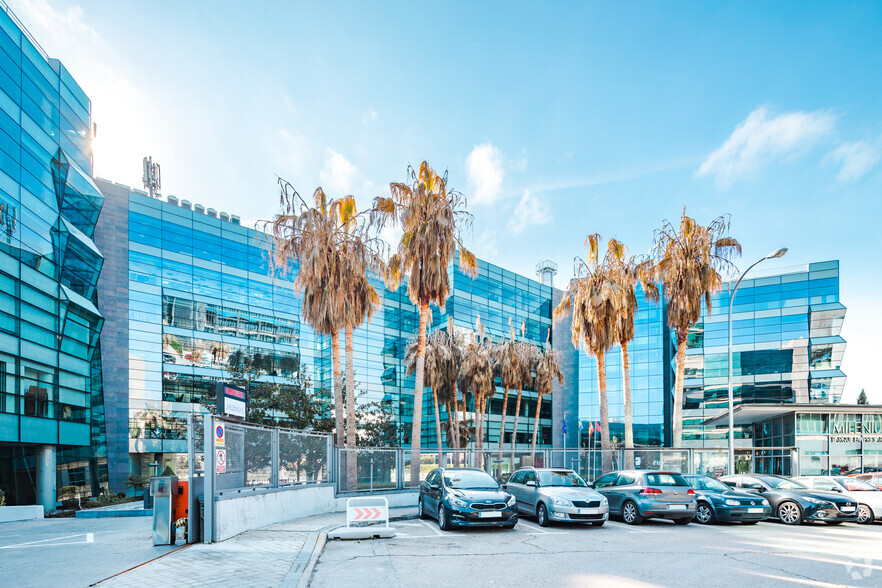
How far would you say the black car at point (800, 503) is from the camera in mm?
16172

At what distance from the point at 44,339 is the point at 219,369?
17.5m

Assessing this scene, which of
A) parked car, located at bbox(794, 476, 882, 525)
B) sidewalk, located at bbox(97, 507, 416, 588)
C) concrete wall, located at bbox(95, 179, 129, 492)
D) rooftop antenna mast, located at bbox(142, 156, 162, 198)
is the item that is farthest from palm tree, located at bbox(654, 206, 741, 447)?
rooftop antenna mast, located at bbox(142, 156, 162, 198)

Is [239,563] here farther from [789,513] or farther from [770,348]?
[770,348]

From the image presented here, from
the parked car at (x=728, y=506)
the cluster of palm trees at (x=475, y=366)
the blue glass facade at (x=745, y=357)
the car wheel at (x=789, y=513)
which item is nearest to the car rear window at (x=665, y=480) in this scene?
the parked car at (x=728, y=506)

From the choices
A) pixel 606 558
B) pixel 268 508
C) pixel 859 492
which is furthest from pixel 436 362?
pixel 606 558

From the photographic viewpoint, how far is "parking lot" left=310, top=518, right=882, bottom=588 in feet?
28.7

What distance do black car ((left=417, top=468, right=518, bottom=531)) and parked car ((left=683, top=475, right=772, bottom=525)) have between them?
5.82 metres

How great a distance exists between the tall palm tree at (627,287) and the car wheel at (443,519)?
14579mm

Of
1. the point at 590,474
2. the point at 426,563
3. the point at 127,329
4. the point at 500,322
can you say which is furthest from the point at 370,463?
the point at 500,322

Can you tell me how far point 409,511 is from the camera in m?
18.8

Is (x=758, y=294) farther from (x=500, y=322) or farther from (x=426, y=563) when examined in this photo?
(x=426, y=563)

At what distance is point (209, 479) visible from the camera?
447 inches

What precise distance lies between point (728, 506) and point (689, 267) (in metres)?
12.5

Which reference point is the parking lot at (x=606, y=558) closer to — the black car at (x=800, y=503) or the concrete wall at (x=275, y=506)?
the black car at (x=800, y=503)
